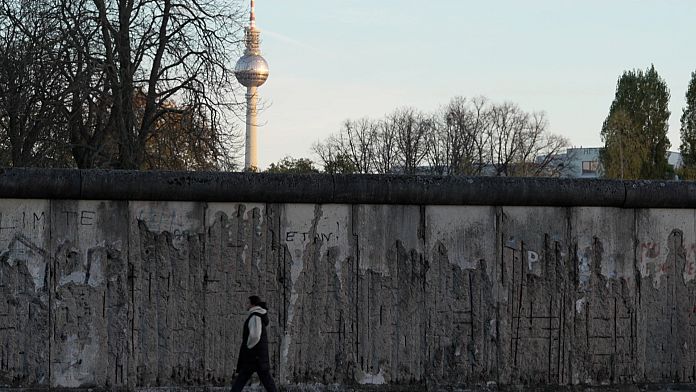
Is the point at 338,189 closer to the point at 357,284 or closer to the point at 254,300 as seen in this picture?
the point at 357,284

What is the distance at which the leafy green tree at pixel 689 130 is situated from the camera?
6616 centimetres

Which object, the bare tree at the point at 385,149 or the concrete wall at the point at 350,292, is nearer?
the concrete wall at the point at 350,292

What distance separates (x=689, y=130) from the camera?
66.6 metres

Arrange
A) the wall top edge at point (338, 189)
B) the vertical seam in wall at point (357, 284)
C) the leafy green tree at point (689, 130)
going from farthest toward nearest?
the leafy green tree at point (689, 130), the vertical seam in wall at point (357, 284), the wall top edge at point (338, 189)

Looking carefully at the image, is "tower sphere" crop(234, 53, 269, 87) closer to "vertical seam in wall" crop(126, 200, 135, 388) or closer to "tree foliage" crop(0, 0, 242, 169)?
"tree foliage" crop(0, 0, 242, 169)

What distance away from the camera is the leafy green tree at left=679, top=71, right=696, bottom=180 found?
66.2 meters

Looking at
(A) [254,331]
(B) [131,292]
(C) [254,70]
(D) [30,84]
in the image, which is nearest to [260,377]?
(A) [254,331]

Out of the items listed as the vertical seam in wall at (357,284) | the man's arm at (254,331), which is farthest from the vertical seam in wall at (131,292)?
the vertical seam in wall at (357,284)

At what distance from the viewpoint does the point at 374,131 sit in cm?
7225

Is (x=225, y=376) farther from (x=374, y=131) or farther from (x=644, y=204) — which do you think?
(x=374, y=131)

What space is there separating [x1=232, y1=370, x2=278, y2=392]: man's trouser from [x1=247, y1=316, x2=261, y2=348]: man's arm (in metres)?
0.26

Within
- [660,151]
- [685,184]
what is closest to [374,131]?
[660,151]

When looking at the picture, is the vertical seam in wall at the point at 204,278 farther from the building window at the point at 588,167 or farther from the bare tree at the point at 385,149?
the building window at the point at 588,167

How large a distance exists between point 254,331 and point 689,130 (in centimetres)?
5955
